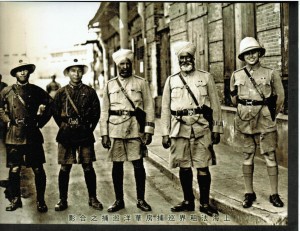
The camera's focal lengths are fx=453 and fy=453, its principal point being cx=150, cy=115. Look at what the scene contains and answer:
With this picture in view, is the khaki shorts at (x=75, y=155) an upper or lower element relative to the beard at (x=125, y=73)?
lower

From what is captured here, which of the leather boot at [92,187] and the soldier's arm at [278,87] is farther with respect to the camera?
the leather boot at [92,187]

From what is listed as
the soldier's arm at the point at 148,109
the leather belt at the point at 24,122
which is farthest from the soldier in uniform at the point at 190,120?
the leather belt at the point at 24,122

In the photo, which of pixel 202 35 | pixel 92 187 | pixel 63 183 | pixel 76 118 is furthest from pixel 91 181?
pixel 202 35

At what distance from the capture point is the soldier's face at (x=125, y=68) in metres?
4.92

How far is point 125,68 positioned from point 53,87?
0.89m

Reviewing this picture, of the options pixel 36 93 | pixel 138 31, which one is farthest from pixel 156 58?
pixel 36 93

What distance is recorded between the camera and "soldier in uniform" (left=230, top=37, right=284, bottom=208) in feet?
15.8

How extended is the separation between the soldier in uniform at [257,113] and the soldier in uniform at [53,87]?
6.77 ft

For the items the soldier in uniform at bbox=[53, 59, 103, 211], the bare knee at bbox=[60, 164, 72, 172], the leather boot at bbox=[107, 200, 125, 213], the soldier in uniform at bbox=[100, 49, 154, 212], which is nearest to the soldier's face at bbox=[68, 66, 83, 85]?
the soldier in uniform at bbox=[53, 59, 103, 211]

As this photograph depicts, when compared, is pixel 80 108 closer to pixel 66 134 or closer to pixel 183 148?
pixel 66 134

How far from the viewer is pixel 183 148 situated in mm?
4902

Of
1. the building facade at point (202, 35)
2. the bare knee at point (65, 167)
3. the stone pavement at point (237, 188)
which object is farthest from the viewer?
the building facade at point (202, 35)

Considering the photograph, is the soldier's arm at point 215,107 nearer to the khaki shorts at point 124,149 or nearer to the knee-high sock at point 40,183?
the khaki shorts at point 124,149

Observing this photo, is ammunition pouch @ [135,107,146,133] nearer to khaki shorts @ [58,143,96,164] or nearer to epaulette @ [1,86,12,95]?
khaki shorts @ [58,143,96,164]
